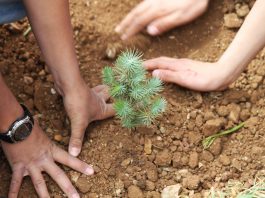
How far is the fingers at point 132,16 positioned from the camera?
2.75 metres

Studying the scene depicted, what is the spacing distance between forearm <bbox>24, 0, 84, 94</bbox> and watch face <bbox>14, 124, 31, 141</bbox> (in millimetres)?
240

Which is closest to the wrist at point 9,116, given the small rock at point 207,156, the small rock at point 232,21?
the small rock at point 207,156

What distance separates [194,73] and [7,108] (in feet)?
2.82

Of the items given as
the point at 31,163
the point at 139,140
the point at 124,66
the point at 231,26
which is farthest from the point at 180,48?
the point at 31,163

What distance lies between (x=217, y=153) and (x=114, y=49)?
710mm

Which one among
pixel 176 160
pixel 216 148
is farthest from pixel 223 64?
pixel 176 160

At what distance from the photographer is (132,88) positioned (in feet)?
6.68

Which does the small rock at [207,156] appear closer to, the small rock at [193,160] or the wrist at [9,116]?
the small rock at [193,160]

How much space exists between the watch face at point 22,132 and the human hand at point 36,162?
26 millimetres

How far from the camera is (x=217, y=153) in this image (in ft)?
7.62

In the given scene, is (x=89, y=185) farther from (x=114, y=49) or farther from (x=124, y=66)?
(x=114, y=49)

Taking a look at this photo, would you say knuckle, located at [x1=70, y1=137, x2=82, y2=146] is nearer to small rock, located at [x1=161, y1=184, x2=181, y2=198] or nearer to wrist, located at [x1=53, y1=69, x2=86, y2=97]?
wrist, located at [x1=53, y1=69, x2=86, y2=97]

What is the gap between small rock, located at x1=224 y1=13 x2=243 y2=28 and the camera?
269cm

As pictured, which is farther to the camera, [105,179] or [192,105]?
[192,105]
